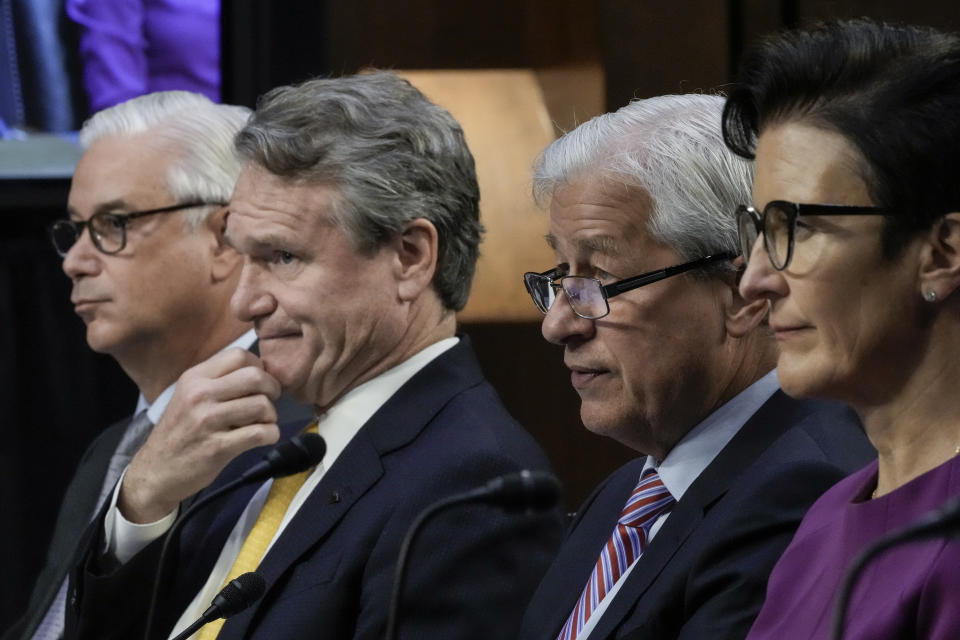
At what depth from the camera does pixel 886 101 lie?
59.7 inches

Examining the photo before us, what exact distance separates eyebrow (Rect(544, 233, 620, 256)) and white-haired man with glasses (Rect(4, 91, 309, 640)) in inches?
44.3

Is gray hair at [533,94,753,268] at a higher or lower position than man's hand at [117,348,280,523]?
higher

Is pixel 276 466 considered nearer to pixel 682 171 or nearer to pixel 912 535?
pixel 682 171

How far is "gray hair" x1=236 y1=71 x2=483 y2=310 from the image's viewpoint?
2.35 metres

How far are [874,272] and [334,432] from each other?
3.58ft

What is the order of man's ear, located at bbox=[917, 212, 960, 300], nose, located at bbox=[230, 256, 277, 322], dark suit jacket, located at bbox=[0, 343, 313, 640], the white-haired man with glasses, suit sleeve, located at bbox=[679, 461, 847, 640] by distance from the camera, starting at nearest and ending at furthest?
man's ear, located at bbox=[917, 212, 960, 300], suit sleeve, located at bbox=[679, 461, 847, 640], nose, located at bbox=[230, 256, 277, 322], dark suit jacket, located at bbox=[0, 343, 313, 640], the white-haired man with glasses

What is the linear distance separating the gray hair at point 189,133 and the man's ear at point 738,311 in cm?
139

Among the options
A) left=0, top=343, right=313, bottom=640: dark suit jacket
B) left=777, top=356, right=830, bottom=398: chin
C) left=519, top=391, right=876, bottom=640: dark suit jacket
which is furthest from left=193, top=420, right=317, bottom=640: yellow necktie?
left=777, top=356, right=830, bottom=398: chin

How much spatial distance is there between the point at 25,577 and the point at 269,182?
2.15 m

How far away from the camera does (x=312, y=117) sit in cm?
238

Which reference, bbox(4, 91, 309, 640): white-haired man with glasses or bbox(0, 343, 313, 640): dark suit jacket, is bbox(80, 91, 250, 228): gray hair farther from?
bbox(0, 343, 313, 640): dark suit jacket

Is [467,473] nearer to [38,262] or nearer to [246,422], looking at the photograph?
[246,422]

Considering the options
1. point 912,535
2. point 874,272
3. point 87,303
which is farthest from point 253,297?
point 912,535

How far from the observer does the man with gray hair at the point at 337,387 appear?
7.13ft
